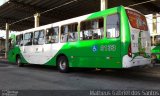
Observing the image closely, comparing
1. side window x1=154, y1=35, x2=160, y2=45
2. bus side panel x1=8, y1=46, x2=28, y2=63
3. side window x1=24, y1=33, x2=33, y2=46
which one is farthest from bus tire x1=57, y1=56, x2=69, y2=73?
side window x1=154, y1=35, x2=160, y2=45

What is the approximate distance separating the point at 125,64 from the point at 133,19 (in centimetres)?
209

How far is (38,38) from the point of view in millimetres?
16078

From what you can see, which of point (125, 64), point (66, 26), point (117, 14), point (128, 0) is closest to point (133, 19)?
point (117, 14)

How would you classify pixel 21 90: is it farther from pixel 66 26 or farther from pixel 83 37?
pixel 66 26

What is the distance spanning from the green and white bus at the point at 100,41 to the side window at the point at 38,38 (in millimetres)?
164

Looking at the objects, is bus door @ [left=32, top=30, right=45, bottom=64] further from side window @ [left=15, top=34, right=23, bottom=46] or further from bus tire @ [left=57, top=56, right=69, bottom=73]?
side window @ [left=15, top=34, right=23, bottom=46]

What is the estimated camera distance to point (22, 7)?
24.4 m

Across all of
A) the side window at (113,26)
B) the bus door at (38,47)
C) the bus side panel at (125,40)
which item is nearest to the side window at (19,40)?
the bus door at (38,47)

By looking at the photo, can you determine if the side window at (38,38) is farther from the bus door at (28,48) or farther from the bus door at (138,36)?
the bus door at (138,36)

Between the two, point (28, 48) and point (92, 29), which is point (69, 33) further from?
point (28, 48)

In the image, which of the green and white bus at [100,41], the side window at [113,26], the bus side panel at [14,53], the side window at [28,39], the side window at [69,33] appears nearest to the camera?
the green and white bus at [100,41]

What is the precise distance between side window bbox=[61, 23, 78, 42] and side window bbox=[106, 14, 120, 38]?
95.5 inches

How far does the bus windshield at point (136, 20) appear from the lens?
10594 mm

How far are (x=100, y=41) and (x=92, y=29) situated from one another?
874mm
